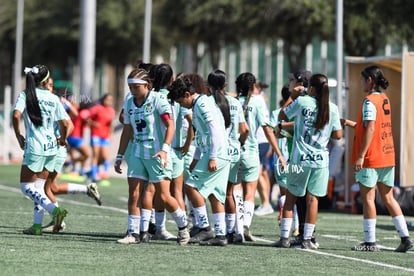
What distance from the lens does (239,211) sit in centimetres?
1451

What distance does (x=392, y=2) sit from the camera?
34.4 metres

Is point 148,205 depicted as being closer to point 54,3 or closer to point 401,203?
point 401,203

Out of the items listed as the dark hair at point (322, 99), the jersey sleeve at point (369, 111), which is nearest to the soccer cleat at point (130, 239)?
the dark hair at point (322, 99)

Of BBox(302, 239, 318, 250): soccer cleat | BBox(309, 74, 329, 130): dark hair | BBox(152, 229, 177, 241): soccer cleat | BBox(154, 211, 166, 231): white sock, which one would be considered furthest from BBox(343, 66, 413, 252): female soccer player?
BBox(154, 211, 166, 231): white sock

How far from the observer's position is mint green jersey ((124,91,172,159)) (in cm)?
1345

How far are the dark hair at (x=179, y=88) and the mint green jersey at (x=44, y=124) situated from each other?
1.70 meters

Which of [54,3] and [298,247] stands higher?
[54,3]

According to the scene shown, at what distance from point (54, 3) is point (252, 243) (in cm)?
5715

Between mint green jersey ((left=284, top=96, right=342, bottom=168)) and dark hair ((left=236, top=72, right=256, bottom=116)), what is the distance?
1.30 m

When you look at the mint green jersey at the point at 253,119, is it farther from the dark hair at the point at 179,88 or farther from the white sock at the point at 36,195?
the white sock at the point at 36,195

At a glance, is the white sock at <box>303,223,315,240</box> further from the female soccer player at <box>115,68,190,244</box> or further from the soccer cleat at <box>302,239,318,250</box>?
the female soccer player at <box>115,68,190,244</box>

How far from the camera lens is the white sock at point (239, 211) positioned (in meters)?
14.5

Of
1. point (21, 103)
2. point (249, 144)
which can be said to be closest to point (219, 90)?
point (249, 144)

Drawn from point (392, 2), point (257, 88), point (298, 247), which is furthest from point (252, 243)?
point (392, 2)
